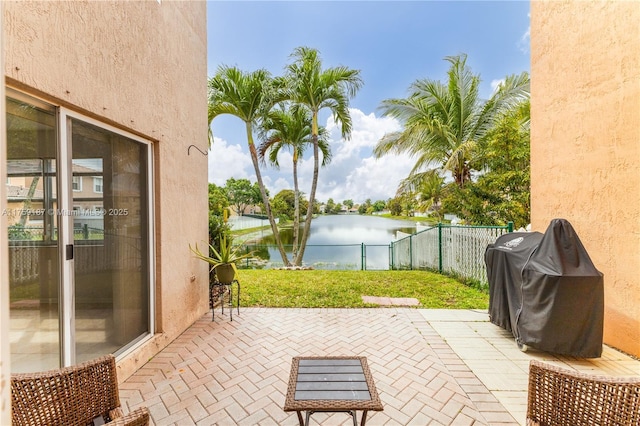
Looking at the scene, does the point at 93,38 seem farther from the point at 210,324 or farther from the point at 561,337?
the point at 561,337

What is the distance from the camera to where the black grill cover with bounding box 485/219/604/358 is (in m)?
2.91

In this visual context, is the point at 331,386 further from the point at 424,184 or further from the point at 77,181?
the point at 424,184

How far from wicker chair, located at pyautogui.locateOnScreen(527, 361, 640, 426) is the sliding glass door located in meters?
3.41

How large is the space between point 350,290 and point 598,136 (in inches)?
185

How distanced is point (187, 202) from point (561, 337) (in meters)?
5.04

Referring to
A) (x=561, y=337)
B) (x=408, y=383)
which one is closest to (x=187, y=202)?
(x=408, y=383)

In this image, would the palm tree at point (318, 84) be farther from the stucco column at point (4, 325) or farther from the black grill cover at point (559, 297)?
the stucco column at point (4, 325)

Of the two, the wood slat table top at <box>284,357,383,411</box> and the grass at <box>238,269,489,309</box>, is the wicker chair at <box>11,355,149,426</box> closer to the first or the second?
the wood slat table top at <box>284,357,383,411</box>

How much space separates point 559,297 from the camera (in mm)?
2930

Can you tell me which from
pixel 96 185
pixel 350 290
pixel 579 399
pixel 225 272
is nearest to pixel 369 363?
pixel 579 399

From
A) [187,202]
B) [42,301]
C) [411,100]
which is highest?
[411,100]

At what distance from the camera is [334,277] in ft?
24.4

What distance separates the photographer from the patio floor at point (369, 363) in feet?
7.45

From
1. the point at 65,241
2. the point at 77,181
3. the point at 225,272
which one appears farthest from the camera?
the point at 225,272
